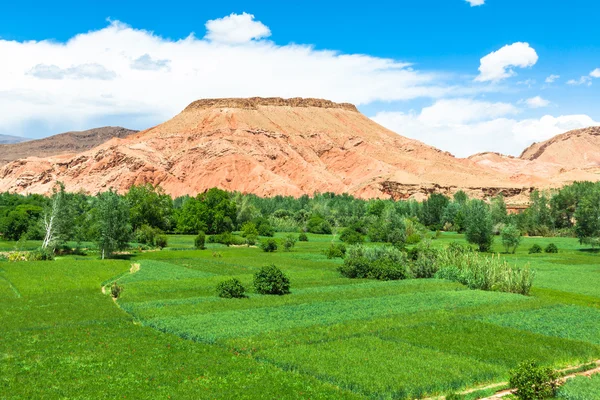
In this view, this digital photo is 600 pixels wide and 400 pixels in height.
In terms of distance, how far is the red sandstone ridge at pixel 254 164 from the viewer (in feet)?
514

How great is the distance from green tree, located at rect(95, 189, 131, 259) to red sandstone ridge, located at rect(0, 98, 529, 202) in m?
96.4

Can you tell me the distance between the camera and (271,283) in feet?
124

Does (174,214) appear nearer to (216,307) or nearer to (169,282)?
(169,282)

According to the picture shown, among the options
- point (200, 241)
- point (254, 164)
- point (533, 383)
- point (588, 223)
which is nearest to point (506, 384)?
point (533, 383)

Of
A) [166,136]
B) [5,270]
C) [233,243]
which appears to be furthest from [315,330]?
[166,136]

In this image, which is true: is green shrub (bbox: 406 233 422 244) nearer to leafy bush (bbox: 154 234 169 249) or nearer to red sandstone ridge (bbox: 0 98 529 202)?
leafy bush (bbox: 154 234 169 249)

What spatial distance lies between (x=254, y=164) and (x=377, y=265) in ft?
387

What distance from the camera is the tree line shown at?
5953cm

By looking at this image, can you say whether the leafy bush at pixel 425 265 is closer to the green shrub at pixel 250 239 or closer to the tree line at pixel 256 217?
the tree line at pixel 256 217

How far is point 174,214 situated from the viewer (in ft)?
310

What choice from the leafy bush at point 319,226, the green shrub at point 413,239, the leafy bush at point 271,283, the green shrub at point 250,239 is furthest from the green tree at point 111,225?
the leafy bush at point 319,226

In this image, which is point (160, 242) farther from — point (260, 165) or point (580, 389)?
point (260, 165)

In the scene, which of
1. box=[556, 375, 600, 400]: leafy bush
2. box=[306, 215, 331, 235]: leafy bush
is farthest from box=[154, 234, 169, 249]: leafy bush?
box=[556, 375, 600, 400]: leafy bush

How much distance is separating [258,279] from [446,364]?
64.7 ft
